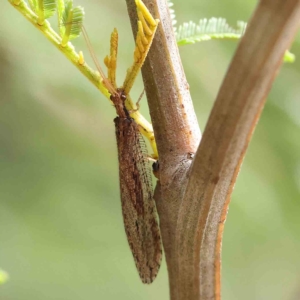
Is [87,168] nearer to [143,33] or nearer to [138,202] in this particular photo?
[138,202]

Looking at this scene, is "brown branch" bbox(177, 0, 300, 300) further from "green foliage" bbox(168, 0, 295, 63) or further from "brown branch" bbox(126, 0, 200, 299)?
"green foliage" bbox(168, 0, 295, 63)

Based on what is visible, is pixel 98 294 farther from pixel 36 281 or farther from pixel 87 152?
pixel 87 152

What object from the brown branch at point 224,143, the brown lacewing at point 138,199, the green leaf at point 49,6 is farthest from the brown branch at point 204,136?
the brown lacewing at point 138,199

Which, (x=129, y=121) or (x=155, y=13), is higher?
(x=155, y=13)

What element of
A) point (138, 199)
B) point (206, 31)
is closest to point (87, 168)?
point (138, 199)

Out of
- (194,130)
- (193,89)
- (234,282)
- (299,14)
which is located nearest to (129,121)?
(194,130)

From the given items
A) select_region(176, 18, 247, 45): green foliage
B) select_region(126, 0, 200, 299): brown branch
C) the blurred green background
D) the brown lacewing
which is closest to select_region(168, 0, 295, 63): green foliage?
select_region(176, 18, 247, 45): green foliage

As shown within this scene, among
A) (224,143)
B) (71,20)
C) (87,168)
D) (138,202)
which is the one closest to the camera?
(224,143)
